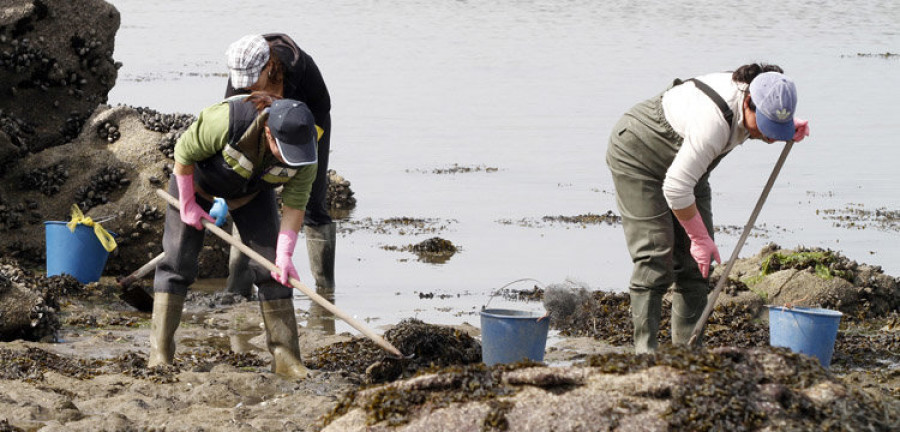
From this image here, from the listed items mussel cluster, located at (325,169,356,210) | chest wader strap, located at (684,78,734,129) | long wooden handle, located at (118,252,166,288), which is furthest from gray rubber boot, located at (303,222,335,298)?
chest wader strap, located at (684,78,734,129)

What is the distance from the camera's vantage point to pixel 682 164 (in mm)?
5918

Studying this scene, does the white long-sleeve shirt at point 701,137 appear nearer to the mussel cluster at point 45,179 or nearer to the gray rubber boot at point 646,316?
the gray rubber boot at point 646,316

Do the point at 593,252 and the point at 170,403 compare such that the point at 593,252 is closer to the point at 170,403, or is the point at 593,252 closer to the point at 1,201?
the point at 1,201

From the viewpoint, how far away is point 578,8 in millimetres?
44344

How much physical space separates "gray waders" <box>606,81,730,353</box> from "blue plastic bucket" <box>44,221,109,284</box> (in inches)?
179

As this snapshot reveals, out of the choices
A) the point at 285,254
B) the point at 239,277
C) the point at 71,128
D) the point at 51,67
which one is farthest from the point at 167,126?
the point at 285,254

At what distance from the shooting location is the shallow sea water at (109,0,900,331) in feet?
37.0

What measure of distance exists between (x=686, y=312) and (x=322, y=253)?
12.0 feet

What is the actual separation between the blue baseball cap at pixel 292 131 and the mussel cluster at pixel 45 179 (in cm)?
497

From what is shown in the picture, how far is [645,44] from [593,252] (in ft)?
82.8

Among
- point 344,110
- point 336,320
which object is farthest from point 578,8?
point 336,320

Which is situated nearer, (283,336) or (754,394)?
(754,394)

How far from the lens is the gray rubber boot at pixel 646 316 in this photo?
6508mm

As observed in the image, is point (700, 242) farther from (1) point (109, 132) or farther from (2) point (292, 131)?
(1) point (109, 132)
